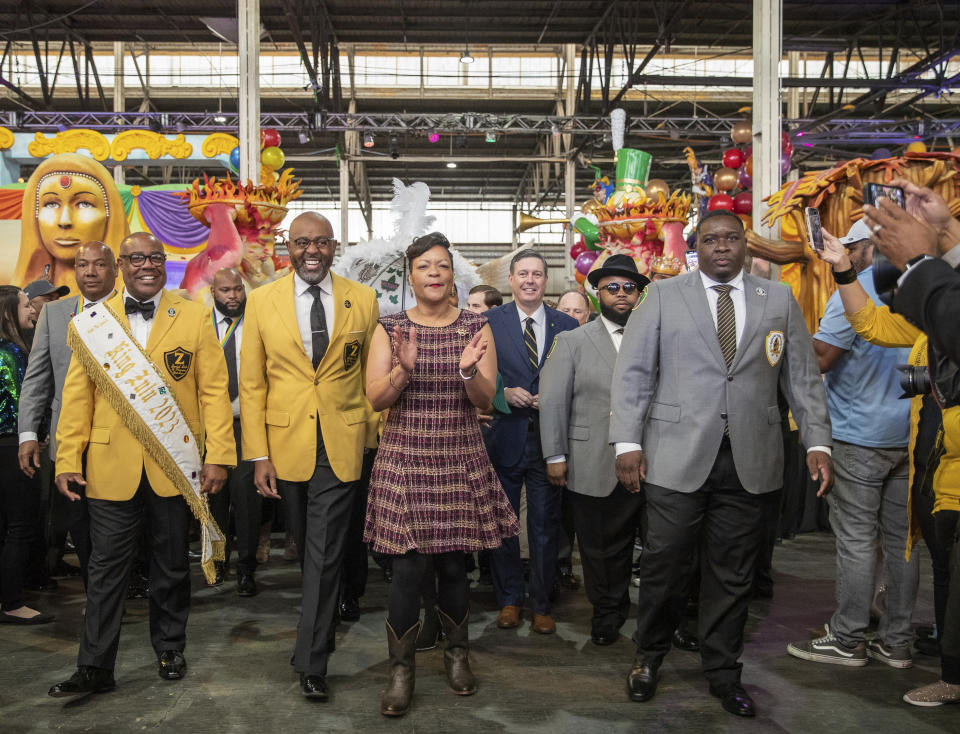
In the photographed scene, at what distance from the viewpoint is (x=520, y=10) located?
14.4 m

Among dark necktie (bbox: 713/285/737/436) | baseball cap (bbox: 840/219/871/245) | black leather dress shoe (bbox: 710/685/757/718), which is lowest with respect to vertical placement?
black leather dress shoe (bbox: 710/685/757/718)

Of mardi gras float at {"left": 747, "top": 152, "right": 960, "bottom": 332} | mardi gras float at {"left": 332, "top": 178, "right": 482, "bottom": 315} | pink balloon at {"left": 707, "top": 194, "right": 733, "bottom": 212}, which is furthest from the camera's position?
pink balloon at {"left": 707, "top": 194, "right": 733, "bottom": 212}

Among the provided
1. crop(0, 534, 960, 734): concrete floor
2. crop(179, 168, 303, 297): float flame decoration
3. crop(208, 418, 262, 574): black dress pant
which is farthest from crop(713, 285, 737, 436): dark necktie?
crop(179, 168, 303, 297): float flame decoration

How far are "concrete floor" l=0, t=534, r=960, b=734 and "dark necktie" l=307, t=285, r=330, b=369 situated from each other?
53.9 inches

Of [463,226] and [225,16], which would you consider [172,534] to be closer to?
[225,16]

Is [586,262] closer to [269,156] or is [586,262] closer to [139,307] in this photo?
[269,156]

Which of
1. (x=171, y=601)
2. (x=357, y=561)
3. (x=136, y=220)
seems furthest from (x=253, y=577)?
(x=136, y=220)

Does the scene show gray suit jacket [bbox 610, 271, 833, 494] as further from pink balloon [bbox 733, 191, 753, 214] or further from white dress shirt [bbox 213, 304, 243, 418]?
pink balloon [bbox 733, 191, 753, 214]

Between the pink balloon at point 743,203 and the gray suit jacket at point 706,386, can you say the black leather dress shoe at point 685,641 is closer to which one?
the gray suit jacket at point 706,386

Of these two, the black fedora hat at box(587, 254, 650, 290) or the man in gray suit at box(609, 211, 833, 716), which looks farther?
the black fedora hat at box(587, 254, 650, 290)

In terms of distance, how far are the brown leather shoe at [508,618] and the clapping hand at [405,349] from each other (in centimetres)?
178

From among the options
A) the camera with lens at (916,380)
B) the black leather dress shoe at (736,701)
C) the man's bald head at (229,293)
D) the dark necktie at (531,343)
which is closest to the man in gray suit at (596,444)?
the dark necktie at (531,343)

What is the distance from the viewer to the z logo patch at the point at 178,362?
3633 mm

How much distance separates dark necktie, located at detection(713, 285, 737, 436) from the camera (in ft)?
11.1
